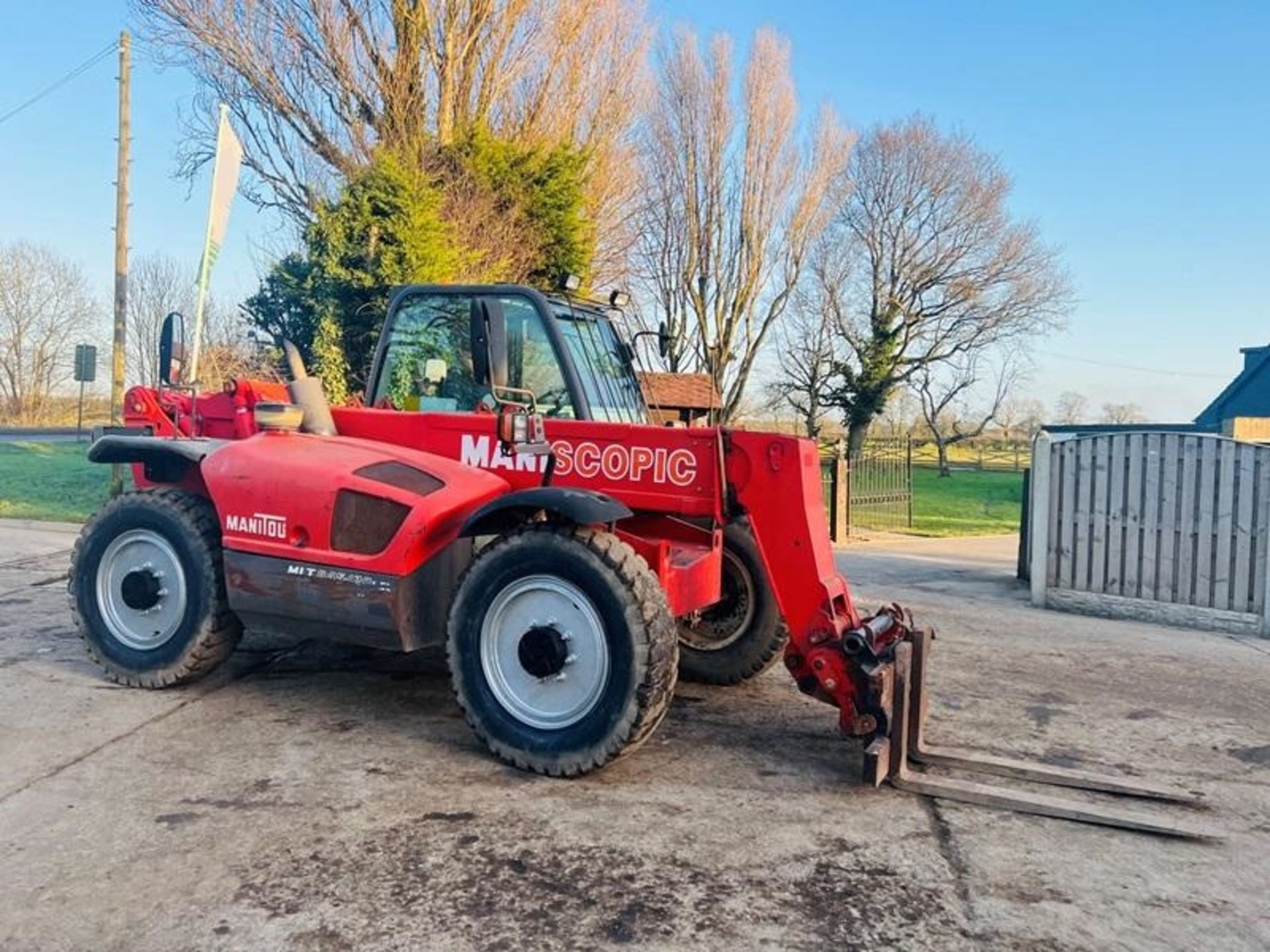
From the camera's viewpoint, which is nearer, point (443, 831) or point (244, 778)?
point (443, 831)

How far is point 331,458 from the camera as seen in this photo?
15.4 ft

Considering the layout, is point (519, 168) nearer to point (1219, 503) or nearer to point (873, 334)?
point (1219, 503)

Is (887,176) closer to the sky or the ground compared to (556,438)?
closer to the sky

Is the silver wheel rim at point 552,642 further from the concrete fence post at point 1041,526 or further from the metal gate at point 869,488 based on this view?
the metal gate at point 869,488

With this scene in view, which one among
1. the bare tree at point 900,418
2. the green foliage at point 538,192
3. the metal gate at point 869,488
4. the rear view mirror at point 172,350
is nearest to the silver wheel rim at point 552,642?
the rear view mirror at point 172,350

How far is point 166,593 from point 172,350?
1374 millimetres

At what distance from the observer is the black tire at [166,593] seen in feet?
16.4

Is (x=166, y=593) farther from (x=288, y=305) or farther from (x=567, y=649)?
(x=288, y=305)

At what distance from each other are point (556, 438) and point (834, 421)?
32488 mm

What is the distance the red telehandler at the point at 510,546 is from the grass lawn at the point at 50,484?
31.8 feet

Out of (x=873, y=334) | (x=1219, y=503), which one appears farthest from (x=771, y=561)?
(x=873, y=334)

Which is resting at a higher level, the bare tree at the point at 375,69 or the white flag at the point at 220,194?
the bare tree at the point at 375,69

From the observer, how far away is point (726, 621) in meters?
5.73

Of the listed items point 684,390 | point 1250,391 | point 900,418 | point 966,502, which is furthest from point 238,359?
point 900,418
